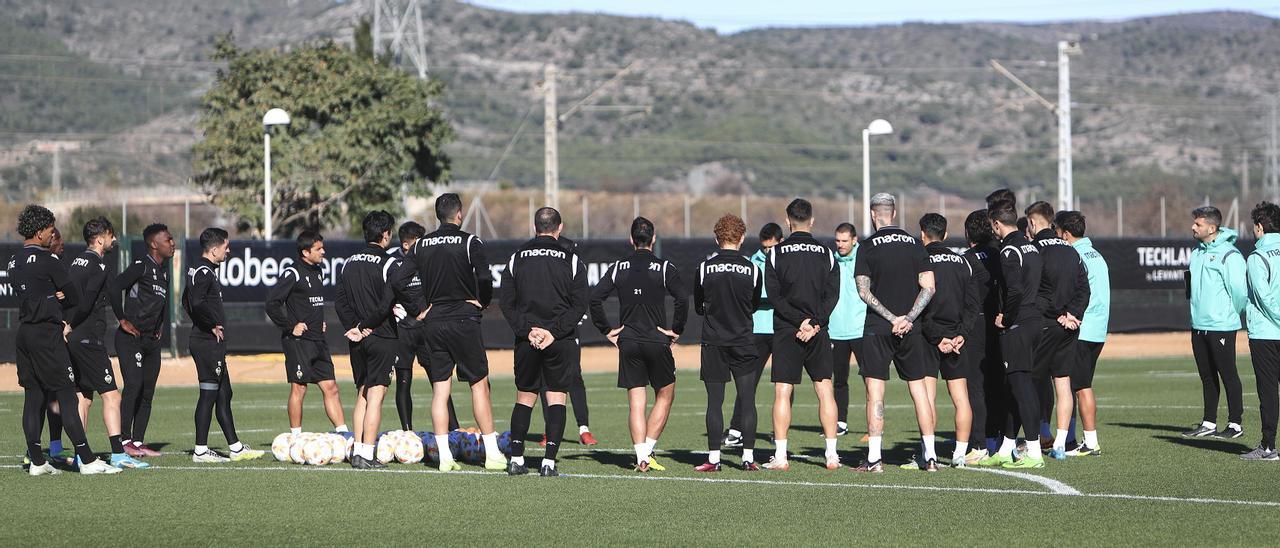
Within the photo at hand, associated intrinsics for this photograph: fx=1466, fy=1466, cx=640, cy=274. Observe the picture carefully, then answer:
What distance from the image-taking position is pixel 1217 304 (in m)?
13.4

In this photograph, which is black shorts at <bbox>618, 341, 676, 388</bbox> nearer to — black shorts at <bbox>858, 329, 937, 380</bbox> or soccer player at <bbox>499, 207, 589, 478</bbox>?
soccer player at <bbox>499, 207, 589, 478</bbox>

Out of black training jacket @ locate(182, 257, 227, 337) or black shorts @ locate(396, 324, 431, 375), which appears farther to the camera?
black shorts @ locate(396, 324, 431, 375)

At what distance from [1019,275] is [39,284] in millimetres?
7630

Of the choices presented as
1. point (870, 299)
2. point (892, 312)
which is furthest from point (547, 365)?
point (892, 312)

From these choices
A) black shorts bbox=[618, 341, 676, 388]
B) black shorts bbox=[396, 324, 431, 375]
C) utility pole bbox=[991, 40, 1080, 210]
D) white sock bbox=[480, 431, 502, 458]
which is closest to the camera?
black shorts bbox=[618, 341, 676, 388]

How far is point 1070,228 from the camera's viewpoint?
12.8m

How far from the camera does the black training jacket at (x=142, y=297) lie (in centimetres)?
1250

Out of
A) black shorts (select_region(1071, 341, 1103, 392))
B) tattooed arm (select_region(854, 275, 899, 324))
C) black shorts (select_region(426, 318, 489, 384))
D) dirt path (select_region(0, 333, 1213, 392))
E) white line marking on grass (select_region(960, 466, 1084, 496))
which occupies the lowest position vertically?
white line marking on grass (select_region(960, 466, 1084, 496))

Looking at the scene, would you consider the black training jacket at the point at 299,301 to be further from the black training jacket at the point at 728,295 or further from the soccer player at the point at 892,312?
the soccer player at the point at 892,312

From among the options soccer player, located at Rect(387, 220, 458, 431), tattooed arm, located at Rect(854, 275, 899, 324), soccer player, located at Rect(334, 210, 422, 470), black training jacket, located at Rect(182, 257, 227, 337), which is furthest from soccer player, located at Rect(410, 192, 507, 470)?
tattooed arm, located at Rect(854, 275, 899, 324)

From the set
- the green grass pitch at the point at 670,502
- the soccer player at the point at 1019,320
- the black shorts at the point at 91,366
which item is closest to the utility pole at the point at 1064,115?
the green grass pitch at the point at 670,502

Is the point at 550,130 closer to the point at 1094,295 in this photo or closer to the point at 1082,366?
the point at 1094,295

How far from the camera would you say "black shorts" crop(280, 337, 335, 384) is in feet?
43.1

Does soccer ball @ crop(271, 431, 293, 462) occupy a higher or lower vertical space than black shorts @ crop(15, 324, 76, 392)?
lower
